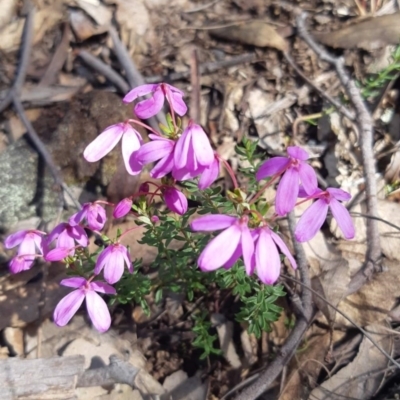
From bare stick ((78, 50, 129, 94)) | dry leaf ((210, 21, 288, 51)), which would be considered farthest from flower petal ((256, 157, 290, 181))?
dry leaf ((210, 21, 288, 51))

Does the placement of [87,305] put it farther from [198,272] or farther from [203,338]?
[203,338]

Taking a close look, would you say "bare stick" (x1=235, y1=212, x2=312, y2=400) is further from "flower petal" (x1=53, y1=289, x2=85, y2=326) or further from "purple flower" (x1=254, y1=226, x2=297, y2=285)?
"purple flower" (x1=254, y1=226, x2=297, y2=285)

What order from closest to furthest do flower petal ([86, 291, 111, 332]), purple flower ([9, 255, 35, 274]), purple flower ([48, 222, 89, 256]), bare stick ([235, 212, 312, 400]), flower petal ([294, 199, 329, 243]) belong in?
flower petal ([294, 199, 329, 243]), flower petal ([86, 291, 111, 332]), purple flower ([48, 222, 89, 256]), purple flower ([9, 255, 35, 274]), bare stick ([235, 212, 312, 400])

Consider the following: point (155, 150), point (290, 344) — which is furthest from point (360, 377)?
point (155, 150)

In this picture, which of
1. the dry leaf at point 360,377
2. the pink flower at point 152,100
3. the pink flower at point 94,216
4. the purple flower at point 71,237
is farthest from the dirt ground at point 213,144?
the pink flower at point 152,100

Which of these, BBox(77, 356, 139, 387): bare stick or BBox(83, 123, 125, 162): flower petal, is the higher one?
BBox(83, 123, 125, 162): flower petal

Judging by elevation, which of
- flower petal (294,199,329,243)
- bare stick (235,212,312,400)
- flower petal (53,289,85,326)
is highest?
flower petal (294,199,329,243)

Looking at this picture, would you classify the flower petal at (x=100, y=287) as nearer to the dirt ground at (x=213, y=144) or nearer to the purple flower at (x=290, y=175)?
the dirt ground at (x=213, y=144)

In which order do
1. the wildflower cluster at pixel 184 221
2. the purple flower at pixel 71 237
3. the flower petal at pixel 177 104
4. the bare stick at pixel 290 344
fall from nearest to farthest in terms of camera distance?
the wildflower cluster at pixel 184 221 → the flower petal at pixel 177 104 → the purple flower at pixel 71 237 → the bare stick at pixel 290 344
